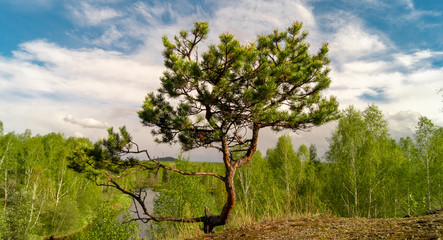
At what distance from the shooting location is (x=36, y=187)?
23812 mm

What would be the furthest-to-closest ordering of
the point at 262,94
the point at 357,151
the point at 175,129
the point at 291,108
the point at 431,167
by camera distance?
1. the point at 357,151
2. the point at 431,167
3. the point at 291,108
4. the point at 175,129
5. the point at 262,94

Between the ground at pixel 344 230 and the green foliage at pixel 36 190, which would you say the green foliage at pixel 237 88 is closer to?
the ground at pixel 344 230

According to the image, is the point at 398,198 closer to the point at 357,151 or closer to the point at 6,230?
the point at 357,151

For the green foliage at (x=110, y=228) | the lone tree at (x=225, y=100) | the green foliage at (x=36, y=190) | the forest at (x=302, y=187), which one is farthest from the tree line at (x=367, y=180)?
the green foliage at (x=36, y=190)

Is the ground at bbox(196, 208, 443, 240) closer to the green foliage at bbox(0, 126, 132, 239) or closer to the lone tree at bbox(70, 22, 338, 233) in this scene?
the lone tree at bbox(70, 22, 338, 233)

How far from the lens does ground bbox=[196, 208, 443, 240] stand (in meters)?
4.23

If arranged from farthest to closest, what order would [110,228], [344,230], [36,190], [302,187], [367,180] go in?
[36,190] → [302,187] → [367,180] → [110,228] → [344,230]

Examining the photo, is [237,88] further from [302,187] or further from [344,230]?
[302,187]

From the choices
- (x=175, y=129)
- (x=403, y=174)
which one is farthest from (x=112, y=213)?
(x=403, y=174)

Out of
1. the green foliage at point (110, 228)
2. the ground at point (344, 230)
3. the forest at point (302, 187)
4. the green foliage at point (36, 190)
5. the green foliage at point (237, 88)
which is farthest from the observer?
the green foliage at point (36, 190)

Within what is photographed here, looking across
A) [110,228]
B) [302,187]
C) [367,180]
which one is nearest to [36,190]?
[110,228]

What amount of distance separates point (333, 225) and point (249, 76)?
158 inches

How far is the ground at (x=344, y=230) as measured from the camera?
13.9ft

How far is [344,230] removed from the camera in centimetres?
517
